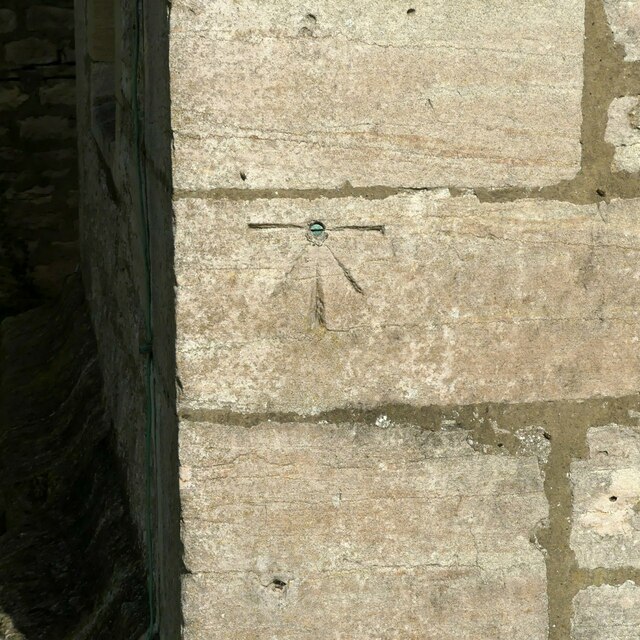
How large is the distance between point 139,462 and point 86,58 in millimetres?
2564

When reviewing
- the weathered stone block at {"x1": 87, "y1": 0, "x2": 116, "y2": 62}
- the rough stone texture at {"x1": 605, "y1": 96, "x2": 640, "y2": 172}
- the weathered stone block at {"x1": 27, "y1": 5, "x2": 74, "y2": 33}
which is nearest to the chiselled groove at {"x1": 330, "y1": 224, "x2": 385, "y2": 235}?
the rough stone texture at {"x1": 605, "y1": 96, "x2": 640, "y2": 172}

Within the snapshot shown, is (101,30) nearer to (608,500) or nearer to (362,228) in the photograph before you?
(362,228)

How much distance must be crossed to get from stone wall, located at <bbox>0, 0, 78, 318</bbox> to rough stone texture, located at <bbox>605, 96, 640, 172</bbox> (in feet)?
17.2

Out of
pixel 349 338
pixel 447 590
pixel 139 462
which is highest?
pixel 349 338

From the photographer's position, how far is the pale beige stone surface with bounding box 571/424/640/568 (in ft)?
6.95

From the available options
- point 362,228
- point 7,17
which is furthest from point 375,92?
point 7,17

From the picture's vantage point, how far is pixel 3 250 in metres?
6.97

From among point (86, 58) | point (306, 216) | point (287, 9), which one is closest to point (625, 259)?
point (306, 216)

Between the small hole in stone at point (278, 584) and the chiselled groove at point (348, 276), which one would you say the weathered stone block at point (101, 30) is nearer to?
the chiselled groove at point (348, 276)

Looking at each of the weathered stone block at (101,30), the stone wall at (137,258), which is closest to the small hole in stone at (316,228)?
the stone wall at (137,258)

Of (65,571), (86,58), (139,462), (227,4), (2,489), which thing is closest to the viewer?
(227,4)

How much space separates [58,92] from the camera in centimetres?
696

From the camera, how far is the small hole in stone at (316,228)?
1983 millimetres

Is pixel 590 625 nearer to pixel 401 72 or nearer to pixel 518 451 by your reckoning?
pixel 518 451
